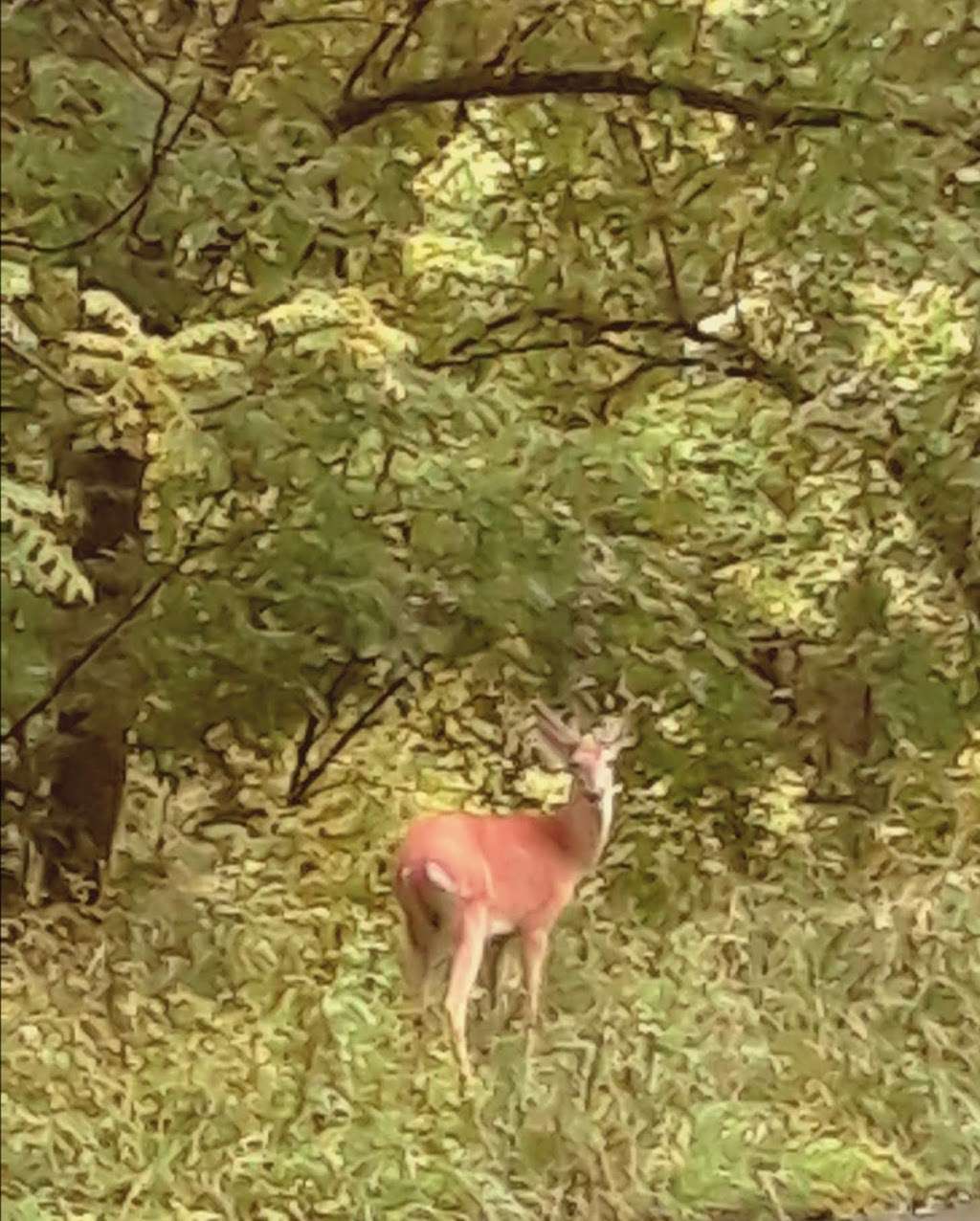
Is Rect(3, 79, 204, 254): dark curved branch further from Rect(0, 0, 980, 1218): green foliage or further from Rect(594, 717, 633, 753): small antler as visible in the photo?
Rect(594, 717, 633, 753): small antler

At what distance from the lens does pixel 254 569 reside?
1.41 m

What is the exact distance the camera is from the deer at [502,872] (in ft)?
4.72

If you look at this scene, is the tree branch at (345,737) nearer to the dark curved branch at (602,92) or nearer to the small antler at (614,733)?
the small antler at (614,733)

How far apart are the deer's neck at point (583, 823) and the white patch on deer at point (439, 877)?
0.28 ft

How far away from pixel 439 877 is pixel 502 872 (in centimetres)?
5

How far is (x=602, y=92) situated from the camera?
1491 millimetres

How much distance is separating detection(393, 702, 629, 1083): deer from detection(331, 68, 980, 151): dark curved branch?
41cm

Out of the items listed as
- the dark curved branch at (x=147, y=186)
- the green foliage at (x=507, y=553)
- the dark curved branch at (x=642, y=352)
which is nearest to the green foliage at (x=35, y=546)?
the green foliage at (x=507, y=553)

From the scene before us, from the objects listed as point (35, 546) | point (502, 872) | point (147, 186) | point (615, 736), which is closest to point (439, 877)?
point (502, 872)

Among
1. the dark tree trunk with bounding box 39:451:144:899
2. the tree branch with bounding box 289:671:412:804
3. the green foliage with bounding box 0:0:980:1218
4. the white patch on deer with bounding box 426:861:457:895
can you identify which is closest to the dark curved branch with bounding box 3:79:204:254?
the green foliage with bounding box 0:0:980:1218

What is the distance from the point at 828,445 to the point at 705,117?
25 cm

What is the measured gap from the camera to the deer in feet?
4.72

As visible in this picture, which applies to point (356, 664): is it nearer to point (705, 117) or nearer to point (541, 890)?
point (541, 890)

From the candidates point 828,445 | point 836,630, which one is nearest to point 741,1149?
point 836,630
